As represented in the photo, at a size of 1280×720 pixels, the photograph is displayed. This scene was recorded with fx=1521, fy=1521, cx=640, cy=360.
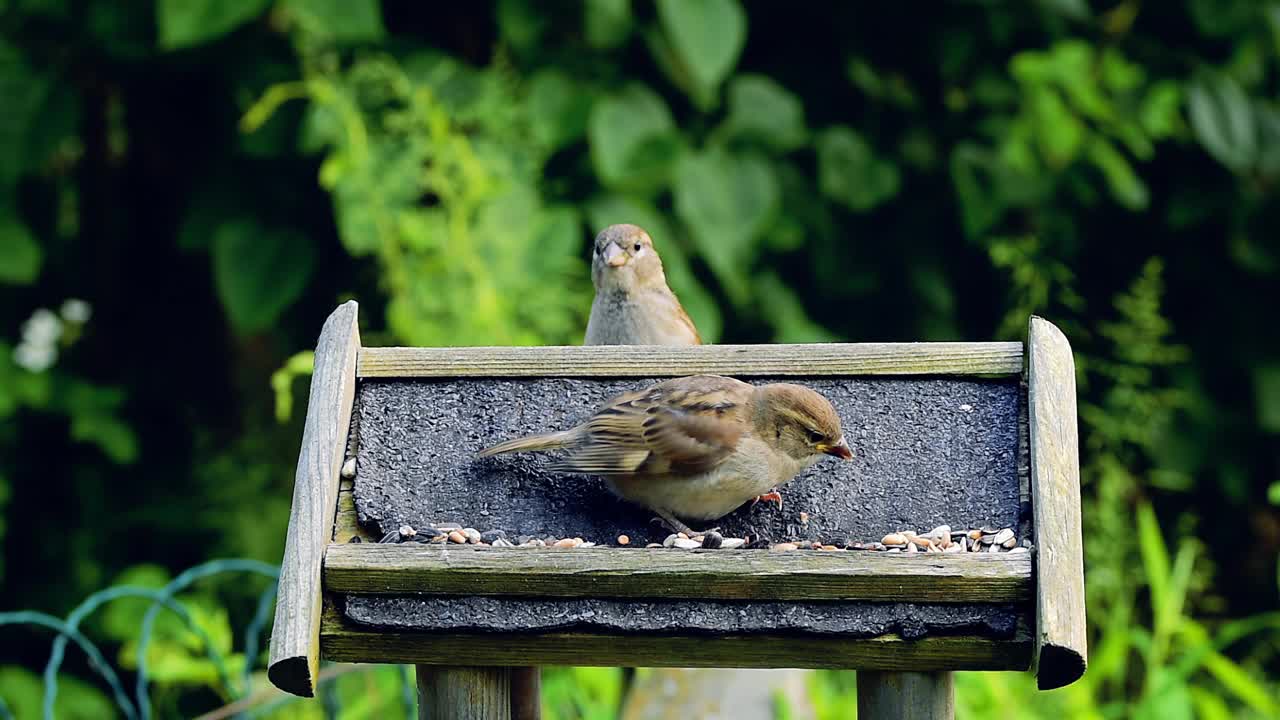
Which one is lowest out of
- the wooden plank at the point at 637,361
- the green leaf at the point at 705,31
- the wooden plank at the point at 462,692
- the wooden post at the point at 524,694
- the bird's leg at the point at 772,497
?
the wooden plank at the point at 462,692

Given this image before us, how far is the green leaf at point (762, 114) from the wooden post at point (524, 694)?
2.22 metres

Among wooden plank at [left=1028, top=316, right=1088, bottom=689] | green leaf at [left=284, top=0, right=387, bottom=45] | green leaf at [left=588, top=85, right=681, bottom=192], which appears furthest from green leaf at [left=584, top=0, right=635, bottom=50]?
wooden plank at [left=1028, top=316, right=1088, bottom=689]

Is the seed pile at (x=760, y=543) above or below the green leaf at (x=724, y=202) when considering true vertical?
below

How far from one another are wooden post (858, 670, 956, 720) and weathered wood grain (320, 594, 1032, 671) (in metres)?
0.05

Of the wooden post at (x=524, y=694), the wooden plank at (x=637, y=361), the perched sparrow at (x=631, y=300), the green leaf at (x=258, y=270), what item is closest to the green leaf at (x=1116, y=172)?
the perched sparrow at (x=631, y=300)

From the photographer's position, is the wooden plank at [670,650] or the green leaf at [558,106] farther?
the green leaf at [558,106]

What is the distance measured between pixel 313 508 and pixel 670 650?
1.68 ft

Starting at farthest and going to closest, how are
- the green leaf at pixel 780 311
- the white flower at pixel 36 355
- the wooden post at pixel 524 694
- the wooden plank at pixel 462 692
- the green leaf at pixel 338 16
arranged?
1. the white flower at pixel 36 355
2. the green leaf at pixel 780 311
3. the green leaf at pixel 338 16
4. the wooden post at pixel 524 694
5. the wooden plank at pixel 462 692

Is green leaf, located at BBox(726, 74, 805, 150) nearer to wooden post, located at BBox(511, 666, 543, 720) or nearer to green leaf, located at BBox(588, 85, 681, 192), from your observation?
green leaf, located at BBox(588, 85, 681, 192)

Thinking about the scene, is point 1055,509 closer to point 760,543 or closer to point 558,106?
point 760,543

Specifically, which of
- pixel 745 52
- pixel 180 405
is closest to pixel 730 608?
pixel 745 52

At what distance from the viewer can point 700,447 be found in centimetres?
211

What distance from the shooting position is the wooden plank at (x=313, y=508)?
189cm

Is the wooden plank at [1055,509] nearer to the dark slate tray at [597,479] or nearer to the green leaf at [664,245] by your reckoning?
the dark slate tray at [597,479]
